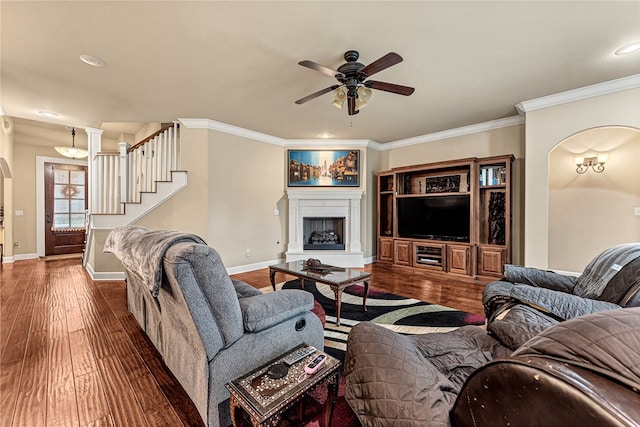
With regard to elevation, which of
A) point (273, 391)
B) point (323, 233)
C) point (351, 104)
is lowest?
point (273, 391)

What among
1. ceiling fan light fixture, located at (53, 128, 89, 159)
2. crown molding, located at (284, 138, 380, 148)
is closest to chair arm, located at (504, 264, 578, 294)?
crown molding, located at (284, 138, 380, 148)

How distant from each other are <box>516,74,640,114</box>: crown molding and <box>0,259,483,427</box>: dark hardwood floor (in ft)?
8.92

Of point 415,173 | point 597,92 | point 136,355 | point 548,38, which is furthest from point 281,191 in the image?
point 597,92

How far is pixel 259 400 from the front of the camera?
1049 millimetres

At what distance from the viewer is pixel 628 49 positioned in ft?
8.41

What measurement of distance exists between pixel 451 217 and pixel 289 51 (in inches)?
155

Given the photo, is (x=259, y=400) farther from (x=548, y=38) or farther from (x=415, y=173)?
(x=415, y=173)

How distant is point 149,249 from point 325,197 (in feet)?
14.1

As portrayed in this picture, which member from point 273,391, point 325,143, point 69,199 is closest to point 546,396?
point 273,391

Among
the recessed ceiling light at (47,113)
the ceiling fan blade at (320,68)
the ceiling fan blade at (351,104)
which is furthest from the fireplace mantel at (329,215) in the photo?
the recessed ceiling light at (47,113)

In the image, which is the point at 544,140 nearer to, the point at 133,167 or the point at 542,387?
the point at 542,387

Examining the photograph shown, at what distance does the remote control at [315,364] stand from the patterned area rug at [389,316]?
37.6 inches

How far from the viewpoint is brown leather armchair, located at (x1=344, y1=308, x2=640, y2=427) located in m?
0.40

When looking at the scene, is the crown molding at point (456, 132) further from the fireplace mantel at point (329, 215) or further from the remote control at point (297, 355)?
the remote control at point (297, 355)
